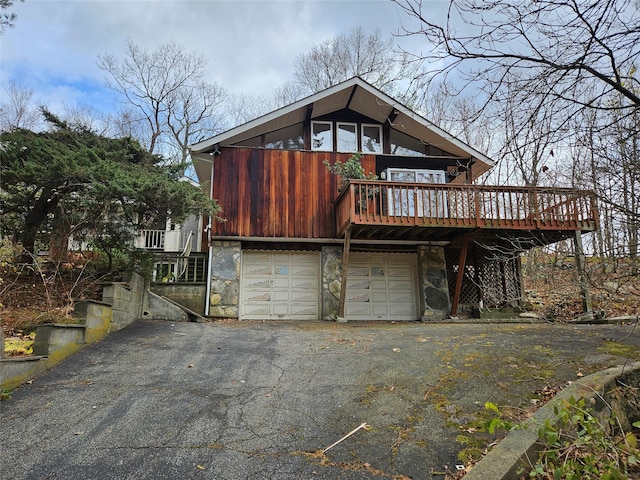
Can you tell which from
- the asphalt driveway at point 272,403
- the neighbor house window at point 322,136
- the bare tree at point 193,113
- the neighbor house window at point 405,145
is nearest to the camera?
the asphalt driveway at point 272,403

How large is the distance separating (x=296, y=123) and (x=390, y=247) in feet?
15.9

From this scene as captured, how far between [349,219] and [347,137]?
379 centimetres

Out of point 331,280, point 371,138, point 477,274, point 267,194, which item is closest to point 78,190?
point 267,194

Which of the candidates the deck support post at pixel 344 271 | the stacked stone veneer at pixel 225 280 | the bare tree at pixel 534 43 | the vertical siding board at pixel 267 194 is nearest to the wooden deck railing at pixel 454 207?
the deck support post at pixel 344 271

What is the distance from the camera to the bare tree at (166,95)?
20.1 meters

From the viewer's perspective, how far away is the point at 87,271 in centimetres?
666

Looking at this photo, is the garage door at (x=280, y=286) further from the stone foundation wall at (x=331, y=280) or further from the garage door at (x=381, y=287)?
the garage door at (x=381, y=287)

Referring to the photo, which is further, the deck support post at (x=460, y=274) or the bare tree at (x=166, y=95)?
the bare tree at (x=166, y=95)

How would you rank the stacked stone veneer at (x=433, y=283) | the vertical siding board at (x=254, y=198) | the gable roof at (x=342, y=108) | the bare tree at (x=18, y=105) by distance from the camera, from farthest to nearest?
the bare tree at (x=18, y=105), the stacked stone veneer at (x=433, y=283), the gable roof at (x=342, y=108), the vertical siding board at (x=254, y=198)

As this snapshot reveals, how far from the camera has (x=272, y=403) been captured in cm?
396

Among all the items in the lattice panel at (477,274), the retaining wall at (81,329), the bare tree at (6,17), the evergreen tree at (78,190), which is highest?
the bare tree at (6,17)

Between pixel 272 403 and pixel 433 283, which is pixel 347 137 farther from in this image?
pixel 272 403

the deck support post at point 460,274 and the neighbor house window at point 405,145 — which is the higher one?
the neighbor house window at point 405,145

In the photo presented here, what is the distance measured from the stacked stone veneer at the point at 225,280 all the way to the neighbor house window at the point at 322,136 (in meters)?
3.94
